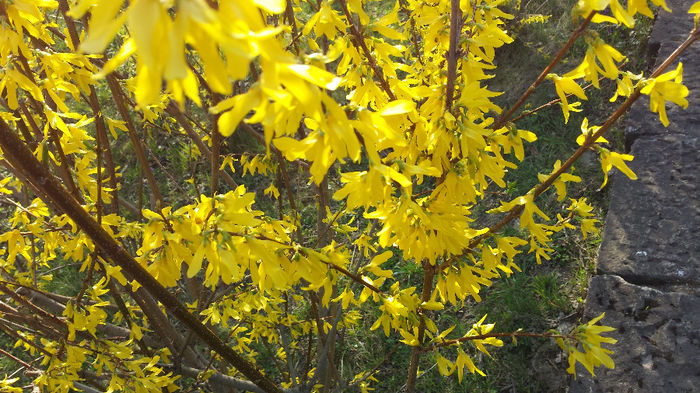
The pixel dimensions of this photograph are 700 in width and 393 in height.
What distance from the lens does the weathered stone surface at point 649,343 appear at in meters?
2.00

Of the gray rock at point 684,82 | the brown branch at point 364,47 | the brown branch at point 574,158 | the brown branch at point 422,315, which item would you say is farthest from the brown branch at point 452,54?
the gray rock at point 684,82

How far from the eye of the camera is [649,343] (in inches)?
82.6

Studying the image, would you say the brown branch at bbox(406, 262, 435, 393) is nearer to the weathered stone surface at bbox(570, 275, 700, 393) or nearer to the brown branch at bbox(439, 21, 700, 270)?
the brown branch at bbox(439, 21, 700, 270)

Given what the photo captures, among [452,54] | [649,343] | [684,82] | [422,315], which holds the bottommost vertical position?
[649,343]

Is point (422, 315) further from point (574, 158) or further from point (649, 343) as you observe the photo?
point (649, 343)

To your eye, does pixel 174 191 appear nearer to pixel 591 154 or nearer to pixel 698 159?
pixel 591 154

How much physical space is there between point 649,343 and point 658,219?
2.32ft

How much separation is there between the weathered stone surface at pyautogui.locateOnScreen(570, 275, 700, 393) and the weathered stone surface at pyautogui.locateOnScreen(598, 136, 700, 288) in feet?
0.46

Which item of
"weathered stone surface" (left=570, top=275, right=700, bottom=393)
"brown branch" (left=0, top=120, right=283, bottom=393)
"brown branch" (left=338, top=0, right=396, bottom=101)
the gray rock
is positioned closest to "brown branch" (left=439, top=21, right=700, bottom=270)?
"brown branch" (left=338, top=0, right=396, bottom=101)

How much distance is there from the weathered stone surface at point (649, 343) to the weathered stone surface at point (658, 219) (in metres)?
0.14

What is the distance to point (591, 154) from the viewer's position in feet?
11.2

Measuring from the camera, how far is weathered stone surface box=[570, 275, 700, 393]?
6.56 feet

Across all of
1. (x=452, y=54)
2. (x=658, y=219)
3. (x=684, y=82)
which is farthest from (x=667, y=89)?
(x=684, y=82)

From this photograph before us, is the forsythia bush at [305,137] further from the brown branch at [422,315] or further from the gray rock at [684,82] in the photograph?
the gray rock at [684,82]
